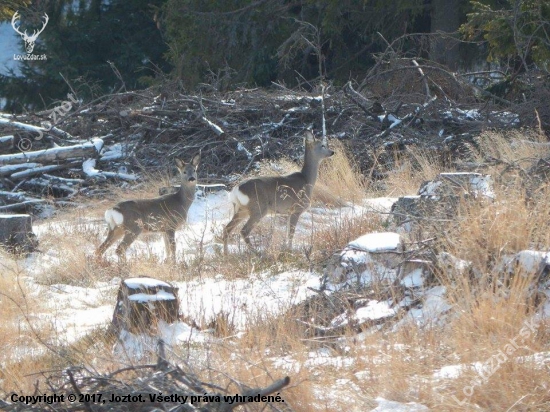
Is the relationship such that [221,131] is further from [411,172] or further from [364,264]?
[364,264]

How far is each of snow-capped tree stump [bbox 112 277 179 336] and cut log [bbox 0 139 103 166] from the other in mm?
Result: 7524

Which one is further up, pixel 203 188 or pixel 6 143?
pixel 6 143

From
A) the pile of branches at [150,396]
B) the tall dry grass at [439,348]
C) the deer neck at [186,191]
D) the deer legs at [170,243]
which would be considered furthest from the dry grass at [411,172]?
the pile of branches at [150,396]

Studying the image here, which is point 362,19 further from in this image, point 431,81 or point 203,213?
point 203,213

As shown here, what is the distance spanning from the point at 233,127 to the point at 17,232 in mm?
5868

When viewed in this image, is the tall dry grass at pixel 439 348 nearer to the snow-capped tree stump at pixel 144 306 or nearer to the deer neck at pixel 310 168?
the snow-capped tree stump at pixel 144 306

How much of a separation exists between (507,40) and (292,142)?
3.71 meters

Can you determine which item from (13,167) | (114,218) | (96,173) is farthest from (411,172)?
(13,167)

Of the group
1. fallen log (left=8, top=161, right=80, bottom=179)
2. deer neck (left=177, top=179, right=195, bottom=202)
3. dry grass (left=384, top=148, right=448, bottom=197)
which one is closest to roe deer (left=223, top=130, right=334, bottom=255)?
deer neck (left=177, top=179, right=195, bottom=202)

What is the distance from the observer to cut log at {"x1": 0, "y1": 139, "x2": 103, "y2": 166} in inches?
497

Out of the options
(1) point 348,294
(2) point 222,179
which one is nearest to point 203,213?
(2) point 222,179

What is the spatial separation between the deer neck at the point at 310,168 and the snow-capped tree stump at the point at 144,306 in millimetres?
4473

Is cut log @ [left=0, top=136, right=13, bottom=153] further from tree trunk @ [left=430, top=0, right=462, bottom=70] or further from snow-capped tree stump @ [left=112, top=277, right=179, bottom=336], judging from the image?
tree trunk @ [left=430, top=0, right=462, bottom=70]

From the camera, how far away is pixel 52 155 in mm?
12664
